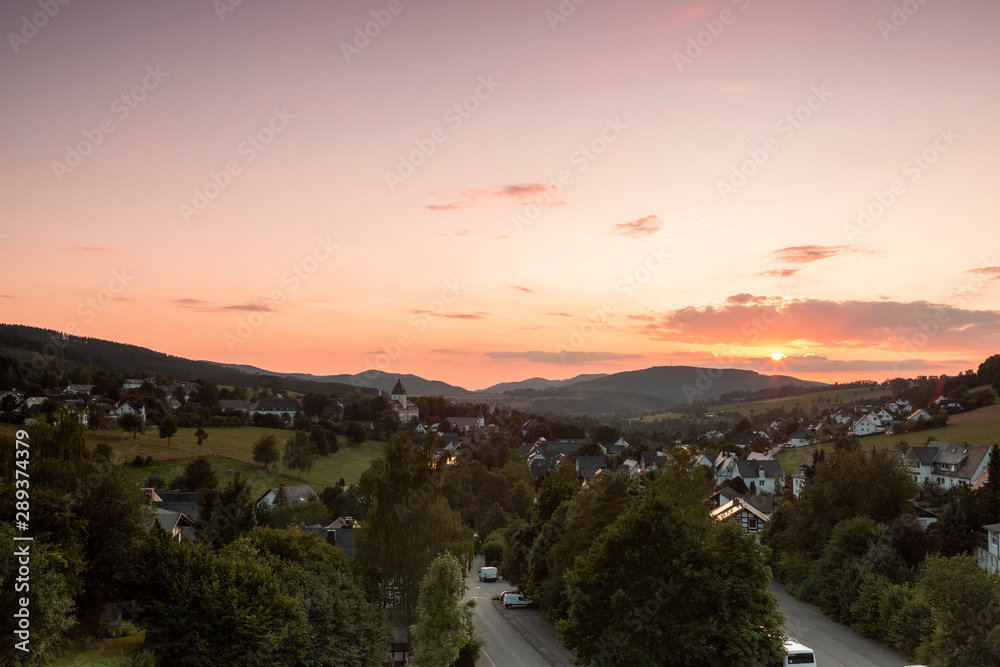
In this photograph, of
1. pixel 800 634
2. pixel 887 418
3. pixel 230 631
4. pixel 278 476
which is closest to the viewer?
pixel 230 631

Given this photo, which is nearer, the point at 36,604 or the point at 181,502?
the point at 36,604

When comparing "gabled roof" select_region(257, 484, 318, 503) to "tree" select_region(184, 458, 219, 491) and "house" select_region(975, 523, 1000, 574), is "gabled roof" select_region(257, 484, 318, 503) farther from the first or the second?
"house" select_region(975, 523, 1000, 574)

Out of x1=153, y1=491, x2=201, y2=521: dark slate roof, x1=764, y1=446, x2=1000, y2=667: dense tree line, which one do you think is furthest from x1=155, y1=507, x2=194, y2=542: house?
x1=764, y1=446, x2=1000, y2=667: dense tree line

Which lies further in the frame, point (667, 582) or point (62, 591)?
point (667, 582)

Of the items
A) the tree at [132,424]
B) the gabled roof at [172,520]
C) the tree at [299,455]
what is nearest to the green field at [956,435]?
the tree at [299,455]

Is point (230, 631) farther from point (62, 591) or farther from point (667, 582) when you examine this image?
point (667, 582)

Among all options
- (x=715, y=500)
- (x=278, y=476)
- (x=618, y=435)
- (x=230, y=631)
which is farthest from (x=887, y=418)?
(x=230, y=631)

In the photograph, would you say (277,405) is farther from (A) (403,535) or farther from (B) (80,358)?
(A) (403,535)

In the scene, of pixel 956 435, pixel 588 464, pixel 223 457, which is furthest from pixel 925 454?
pixel 223 457
